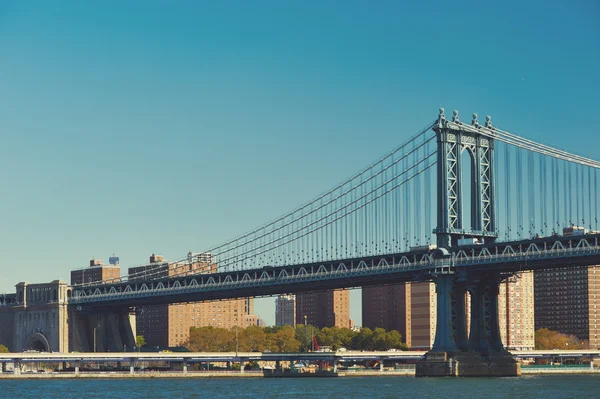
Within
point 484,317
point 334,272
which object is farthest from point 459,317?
point 334,272

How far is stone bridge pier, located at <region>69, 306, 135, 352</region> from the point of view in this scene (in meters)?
178

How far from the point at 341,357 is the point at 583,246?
4603 centimetres

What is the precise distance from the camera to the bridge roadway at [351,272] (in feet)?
395

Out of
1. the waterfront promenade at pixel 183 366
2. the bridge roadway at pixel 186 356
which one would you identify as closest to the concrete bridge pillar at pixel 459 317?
the bridge roadway at pixel 186 356

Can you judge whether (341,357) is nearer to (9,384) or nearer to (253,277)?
(253,277)

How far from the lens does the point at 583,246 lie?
119750mm

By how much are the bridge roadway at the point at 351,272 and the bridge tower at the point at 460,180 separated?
268 centimetres

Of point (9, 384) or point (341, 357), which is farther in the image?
point (341, 357)

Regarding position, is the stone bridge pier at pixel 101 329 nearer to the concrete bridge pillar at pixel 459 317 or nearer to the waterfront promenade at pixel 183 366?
the waterfront promenade at pixel 183 366

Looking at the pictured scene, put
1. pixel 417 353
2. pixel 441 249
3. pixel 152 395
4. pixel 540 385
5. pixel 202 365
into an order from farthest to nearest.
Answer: pixel 202 365 < pixel 417 353 < pixel 441 249 < pixel 540 385 < pixel 152 395

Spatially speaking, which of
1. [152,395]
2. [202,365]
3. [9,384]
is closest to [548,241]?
[152,395]

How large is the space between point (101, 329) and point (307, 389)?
2962 inches

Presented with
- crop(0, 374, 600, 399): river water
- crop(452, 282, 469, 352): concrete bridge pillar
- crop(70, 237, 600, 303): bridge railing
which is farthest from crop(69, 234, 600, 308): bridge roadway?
crop(0, 374, 600, 399): river water

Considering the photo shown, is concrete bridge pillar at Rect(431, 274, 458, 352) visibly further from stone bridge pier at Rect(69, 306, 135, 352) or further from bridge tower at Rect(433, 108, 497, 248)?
stone bridge pier at Rect(69, 306, 135, 352)
